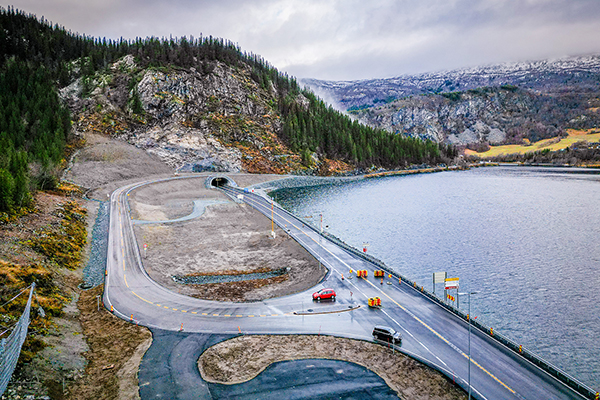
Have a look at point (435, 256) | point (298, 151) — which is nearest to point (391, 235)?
point (435, 256)

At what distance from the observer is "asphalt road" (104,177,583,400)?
25448mm

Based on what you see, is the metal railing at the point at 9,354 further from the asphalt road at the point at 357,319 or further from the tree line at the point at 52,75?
the tree line at the point at 52,75

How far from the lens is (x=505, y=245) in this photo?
214 ft

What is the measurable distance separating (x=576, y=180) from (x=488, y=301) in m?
141

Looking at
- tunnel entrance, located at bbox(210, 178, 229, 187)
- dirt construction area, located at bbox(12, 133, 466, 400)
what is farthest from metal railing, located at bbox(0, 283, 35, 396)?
tunnel entrance, located at bbox(210, 178, 229, 187)

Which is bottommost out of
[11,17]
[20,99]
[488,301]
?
[488,301]

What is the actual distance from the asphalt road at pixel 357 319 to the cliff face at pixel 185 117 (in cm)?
10263

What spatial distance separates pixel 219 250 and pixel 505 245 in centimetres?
5034

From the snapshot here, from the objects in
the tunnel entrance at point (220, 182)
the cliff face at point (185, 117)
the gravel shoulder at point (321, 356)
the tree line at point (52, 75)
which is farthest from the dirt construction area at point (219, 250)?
the cliff face at point (185, 117)

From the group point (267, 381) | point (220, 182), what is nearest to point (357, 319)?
point (267, 381)

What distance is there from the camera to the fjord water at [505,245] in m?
36.4

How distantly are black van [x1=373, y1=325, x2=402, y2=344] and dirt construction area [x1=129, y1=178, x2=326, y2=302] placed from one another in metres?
13.5

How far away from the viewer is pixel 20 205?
54.2 metres

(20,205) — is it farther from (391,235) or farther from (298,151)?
(298,151)
